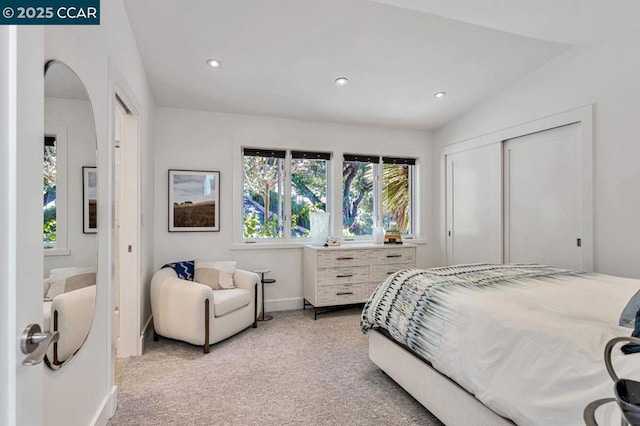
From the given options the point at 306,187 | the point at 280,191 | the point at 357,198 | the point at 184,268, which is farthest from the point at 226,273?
the point at 357,198

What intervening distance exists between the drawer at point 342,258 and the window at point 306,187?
621 mm

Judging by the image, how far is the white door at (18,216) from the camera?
64 centimetres

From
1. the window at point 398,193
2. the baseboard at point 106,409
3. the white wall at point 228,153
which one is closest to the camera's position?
the baseboard at point 106,409

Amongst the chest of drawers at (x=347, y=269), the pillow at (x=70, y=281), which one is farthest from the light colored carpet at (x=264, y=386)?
the pillow at (x=70, y=281)

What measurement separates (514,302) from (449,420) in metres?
0.71

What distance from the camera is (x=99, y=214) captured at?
5.93ft

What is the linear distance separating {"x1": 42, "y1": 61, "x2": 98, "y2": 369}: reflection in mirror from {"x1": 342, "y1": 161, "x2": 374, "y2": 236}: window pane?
10.9 ft

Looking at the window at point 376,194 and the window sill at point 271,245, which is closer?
the window sill at point 271,245

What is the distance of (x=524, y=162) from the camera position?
368cm

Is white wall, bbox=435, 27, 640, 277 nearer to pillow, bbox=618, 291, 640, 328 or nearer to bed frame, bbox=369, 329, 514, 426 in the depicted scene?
pillow, bbox=618, 291, 640, 328

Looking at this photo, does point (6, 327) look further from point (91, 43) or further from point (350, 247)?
point (350, 247)

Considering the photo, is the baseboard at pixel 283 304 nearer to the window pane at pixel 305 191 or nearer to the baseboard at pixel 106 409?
the window pane at pixel 305 191

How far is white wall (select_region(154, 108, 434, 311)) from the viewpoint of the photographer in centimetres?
387

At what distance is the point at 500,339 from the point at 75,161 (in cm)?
203
